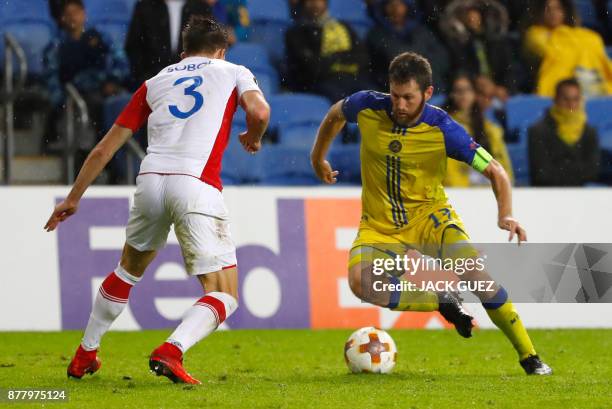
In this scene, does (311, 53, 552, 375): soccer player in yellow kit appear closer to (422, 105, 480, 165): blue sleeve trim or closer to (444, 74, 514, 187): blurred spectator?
(422, 105, 480, 165): blue sleeve trim

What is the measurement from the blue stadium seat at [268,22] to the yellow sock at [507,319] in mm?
6044

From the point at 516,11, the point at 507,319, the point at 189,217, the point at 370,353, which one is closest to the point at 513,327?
the point at 507,319

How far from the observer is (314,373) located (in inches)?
276

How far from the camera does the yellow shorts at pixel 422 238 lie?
704cm

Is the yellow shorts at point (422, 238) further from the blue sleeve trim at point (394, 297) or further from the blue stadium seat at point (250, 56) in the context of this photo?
the blue stadium seat at point (250, 56)

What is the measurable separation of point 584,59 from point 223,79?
7655mm

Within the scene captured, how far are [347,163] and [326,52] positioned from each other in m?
1.11

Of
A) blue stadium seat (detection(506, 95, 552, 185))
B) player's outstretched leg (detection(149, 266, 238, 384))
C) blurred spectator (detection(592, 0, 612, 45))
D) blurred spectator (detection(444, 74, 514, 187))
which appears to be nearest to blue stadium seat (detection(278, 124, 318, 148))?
blurred spectator (detection(444, 74, 514, 187))

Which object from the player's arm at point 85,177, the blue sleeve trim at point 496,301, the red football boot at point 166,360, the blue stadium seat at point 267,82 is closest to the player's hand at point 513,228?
the blue sleeve trim at point 496,301

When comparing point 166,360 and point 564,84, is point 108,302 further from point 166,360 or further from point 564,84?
point 564,84

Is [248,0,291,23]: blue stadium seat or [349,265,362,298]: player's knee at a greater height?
[248,0,291,23]: blue stadium seat

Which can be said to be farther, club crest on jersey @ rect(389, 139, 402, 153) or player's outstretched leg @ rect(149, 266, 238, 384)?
club crest on jersey @ rect(389, 139, 402, 153)

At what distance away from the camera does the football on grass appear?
6.87 metres

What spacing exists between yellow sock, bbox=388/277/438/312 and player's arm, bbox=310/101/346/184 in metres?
0.76
